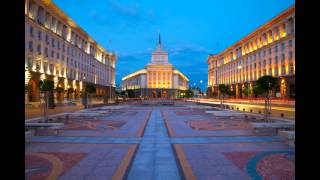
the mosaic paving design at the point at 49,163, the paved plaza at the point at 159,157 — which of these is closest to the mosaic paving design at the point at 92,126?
the paved plaza at the point at 159,157

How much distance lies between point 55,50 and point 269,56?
177 feet

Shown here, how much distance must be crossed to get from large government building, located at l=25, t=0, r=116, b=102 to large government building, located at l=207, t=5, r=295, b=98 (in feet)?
132

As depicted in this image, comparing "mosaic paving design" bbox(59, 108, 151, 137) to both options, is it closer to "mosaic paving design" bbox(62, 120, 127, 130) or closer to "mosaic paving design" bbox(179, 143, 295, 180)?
"mosaic paving design" bbox(62, 120, 127, 130)

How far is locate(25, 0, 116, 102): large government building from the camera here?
161ft

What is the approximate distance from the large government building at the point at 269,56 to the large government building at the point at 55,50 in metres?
40.3

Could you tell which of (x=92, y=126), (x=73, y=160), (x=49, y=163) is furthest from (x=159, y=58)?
(x=49, y=163)

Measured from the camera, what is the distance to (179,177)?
7031 mm

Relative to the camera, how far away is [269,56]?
73.8m

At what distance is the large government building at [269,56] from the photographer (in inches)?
2475

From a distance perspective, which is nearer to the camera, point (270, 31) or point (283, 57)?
point (283, 57)

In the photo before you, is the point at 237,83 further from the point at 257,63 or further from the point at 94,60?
the point at 94,60

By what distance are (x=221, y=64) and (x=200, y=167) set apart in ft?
394

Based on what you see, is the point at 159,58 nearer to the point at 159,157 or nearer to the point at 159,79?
the point at 159,79
